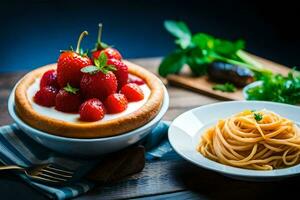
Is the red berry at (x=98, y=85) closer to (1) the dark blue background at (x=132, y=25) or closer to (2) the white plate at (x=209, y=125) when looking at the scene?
(2) the white plate at (x=209, y=125)

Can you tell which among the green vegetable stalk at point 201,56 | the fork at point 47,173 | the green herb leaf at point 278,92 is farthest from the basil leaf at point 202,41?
the fork at point 47,173

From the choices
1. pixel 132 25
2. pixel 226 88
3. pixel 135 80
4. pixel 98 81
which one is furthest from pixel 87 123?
pixel 132 25

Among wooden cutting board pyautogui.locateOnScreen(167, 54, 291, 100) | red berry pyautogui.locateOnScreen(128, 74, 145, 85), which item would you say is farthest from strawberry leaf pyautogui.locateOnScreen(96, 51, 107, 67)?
wooden cutting board pyautogui.locateOnScreen(167, 54, 291, 100)

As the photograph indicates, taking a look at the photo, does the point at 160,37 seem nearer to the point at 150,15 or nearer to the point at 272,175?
the point at 150,15

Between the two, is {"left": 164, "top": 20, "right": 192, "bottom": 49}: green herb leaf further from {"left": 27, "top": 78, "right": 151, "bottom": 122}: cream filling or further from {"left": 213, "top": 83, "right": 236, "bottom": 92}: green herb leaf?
{"left": 27, "top": 78, "right": 151, "bottom": 122}: cream filling

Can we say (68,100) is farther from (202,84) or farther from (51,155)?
(202,84)

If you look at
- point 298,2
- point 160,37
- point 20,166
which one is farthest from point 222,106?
point 160,37
